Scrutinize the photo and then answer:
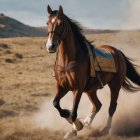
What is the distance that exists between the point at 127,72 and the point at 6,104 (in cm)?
482

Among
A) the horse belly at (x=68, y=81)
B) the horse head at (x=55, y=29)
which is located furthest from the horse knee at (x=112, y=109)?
the horse head at (x=55, y=29)

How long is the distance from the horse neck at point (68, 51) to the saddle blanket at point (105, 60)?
0.72 m

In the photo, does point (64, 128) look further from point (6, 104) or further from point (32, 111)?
point (6, 104)

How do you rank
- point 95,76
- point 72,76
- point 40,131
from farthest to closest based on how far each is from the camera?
point 40,131 < point 95,76 < point 72,76

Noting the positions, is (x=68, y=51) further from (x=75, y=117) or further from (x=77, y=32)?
(x=75, y=117)

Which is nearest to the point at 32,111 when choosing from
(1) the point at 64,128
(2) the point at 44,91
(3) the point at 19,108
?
(3) the point at 19,108

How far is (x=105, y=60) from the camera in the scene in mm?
4797

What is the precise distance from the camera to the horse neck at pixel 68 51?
3.90 meters

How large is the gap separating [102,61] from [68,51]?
1.15 meters

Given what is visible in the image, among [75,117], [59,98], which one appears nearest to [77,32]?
[59,98]

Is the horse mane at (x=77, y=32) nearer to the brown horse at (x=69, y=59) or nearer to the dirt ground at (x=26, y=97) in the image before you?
the brown horse at (x=69, y=59)

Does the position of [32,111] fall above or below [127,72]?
below

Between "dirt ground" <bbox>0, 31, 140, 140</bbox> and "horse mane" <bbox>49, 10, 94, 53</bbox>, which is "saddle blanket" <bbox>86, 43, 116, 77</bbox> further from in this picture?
"dirt ground" <bbox>0, 31, 140, 140</bbox>

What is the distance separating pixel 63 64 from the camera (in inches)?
155
